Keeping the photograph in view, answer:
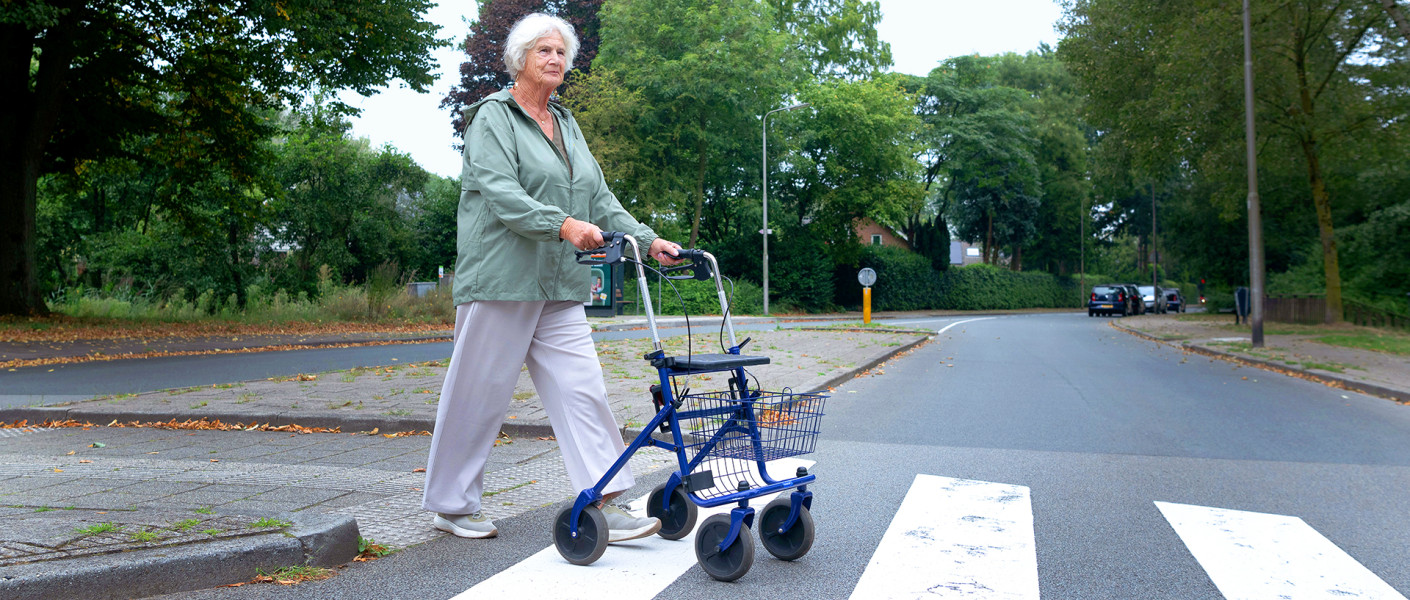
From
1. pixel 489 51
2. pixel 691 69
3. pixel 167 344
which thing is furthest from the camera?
pixel 489 51

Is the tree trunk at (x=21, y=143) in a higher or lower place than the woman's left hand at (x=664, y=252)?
higher

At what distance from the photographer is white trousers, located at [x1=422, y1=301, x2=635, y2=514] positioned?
3.67 m

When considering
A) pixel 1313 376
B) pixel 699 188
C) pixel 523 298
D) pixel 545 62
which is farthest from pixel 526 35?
pixel 699 188

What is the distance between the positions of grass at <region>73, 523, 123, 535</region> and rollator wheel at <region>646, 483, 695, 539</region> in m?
1.99

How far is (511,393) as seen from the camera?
3.77m

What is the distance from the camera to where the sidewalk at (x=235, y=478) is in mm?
3287

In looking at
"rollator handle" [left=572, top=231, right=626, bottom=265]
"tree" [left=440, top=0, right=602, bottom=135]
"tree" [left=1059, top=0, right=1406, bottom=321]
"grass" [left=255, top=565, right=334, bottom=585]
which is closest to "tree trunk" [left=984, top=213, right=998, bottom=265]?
"tree" [left=440, top=0, right=602, bottom=135]

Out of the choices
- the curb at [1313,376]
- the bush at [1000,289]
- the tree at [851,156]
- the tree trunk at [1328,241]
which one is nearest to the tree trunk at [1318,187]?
the tree trunk at [1328,241]

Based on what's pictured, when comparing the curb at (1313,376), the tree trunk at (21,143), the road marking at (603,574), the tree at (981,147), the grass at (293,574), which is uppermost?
the tree at (981,147)

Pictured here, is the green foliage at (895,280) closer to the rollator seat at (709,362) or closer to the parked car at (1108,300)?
the parked car at (1108,300)

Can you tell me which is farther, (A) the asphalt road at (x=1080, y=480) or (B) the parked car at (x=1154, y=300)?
(B) the parked car at (x=1154, y=300)

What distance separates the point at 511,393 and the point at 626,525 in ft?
2.24

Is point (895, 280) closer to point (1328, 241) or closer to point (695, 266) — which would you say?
point (1328, 241)

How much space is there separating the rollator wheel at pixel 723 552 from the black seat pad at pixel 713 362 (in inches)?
22.7
